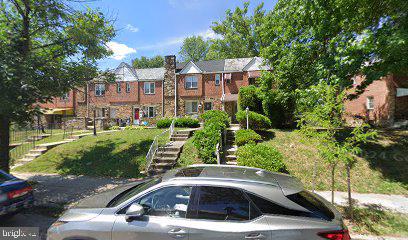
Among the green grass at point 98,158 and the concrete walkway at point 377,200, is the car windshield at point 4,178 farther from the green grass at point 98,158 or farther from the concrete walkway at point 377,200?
the concrete walkway at point 377,200

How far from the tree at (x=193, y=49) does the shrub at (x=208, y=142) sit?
45.6m

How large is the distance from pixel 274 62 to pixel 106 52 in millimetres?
9734

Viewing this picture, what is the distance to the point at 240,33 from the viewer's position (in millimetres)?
36188

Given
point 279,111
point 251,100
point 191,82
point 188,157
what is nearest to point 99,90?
point 191,82

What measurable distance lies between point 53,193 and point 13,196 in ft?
9.39

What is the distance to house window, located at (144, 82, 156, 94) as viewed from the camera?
2964 centimetres

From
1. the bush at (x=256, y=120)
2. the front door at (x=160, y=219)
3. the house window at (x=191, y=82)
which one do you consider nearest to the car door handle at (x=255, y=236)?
the front door at (x=160, y=219)

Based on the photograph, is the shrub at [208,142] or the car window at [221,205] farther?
the shrub at [208,142]

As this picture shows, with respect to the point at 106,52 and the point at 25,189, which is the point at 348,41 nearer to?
the point at 106,52

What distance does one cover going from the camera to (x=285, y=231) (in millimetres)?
2990

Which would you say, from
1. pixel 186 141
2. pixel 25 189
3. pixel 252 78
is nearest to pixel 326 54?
pixel 186 141

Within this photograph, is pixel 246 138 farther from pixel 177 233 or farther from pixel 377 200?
pixel 177 233

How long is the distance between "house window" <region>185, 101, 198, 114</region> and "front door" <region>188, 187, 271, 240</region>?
82.0 feet

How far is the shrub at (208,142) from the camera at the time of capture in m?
9.69
